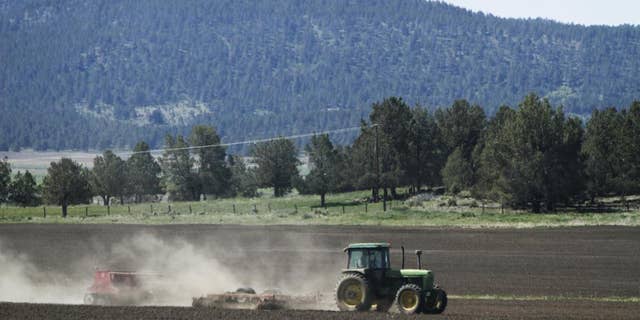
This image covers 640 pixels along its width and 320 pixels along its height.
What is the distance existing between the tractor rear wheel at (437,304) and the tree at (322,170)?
7983 cm

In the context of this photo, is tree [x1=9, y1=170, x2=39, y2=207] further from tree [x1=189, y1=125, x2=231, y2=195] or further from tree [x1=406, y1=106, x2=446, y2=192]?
tree [x1=406, y1=106, x2=446, y2=192]

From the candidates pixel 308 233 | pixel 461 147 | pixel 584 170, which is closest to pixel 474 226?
pixel 308 233

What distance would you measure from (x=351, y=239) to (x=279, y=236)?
6039 millimetres

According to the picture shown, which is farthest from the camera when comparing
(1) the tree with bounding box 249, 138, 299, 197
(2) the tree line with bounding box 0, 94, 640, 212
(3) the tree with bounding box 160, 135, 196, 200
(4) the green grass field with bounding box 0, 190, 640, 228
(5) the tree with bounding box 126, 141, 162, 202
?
(3) the tree with bounding box 160, 135, 196, 200

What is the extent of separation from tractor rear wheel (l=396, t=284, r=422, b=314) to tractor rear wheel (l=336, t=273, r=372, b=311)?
1094 millimetres

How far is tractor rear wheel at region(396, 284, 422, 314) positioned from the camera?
28.2 meters

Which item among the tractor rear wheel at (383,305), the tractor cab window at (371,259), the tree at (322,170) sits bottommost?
the tractor rear wheel at (383,305)

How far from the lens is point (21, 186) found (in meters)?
113

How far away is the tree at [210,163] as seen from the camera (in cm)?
14050

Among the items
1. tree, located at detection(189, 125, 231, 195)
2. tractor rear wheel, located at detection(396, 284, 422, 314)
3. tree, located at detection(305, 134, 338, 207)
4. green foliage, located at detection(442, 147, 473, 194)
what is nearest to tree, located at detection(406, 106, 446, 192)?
green foliage, located at detection(442, 147, 473, 194)

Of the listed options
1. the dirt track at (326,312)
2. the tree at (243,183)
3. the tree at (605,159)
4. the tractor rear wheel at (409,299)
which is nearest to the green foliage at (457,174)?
the tree at (605,159)

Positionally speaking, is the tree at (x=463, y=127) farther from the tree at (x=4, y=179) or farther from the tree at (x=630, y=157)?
the tree at (x=4, y=179)

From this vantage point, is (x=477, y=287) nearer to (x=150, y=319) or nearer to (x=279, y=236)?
(x=150, y=319)

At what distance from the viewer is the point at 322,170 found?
371ft
